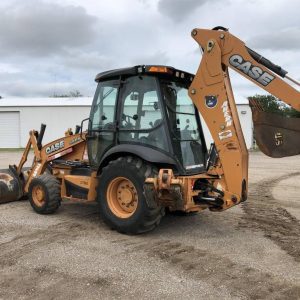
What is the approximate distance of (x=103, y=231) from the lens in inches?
265

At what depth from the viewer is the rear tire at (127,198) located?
627 centimetres

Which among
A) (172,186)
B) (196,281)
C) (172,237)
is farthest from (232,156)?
(196,281)

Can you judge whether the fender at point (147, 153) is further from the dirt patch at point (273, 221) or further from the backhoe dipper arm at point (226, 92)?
the dirt patch at point (273, 221)

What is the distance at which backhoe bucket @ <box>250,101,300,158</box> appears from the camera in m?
5.98

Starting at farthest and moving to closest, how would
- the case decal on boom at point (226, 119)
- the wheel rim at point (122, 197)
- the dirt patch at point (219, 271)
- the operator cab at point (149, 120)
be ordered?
the wheel rim at point (122, 197) < the operator cab at point (149, 120) < the case decal on boom at point (226, 119) < the dirt patch at point (219, 271)

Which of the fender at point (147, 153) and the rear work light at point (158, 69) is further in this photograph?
the rear work light at point (158, 69)

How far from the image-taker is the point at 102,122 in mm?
7234

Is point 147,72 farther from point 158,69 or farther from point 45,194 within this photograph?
point 45,194

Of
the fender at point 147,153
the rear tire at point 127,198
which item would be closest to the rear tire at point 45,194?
the rear tire at point 127,198

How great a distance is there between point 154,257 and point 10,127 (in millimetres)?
32004

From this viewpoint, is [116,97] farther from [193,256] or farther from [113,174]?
[193,256]

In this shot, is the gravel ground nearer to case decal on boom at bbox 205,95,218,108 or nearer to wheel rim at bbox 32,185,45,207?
wheel rim at bbox 32,185,45,207

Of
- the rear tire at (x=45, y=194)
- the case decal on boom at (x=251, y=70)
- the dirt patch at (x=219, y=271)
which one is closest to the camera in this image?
the dirt patch at (x=219, y=271)

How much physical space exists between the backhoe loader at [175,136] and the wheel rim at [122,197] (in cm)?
2
